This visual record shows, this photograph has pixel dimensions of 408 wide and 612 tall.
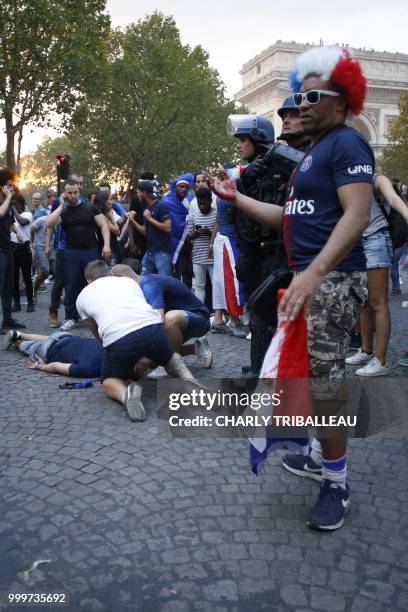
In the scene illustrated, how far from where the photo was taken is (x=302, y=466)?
11.5 feet

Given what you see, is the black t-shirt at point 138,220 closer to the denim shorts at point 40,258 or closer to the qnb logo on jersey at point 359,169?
the denim shorts at point 40,258

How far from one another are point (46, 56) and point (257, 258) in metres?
21.6

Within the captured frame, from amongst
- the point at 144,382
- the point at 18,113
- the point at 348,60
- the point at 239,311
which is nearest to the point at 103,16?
the point at 18,113

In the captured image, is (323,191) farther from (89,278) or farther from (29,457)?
(89,278)

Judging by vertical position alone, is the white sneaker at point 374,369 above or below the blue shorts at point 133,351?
below

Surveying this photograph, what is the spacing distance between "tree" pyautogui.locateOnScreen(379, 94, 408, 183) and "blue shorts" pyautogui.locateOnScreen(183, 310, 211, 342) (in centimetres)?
3397

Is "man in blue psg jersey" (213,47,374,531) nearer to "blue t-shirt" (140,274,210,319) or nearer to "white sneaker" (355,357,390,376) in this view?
"white sneaker" (355,357,390,376)

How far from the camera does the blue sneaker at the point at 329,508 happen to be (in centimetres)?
286

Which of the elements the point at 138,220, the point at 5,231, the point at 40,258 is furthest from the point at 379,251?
the point at 40,258

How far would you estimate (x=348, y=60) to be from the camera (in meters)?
2.71

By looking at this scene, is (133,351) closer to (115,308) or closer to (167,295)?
(115,308)

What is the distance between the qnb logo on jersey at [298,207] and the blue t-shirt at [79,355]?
3.15 metres

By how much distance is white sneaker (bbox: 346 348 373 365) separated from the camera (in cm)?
599

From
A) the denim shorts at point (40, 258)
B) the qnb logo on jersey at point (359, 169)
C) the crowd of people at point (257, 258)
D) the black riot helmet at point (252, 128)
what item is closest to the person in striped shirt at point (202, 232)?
the crowd of people at point (257, 258)
